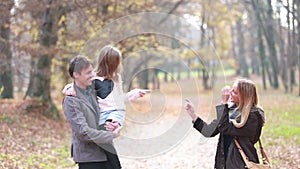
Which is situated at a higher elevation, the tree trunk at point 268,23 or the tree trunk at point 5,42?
the tree trunk at point 268,23

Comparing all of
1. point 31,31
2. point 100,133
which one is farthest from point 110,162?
point 31,31

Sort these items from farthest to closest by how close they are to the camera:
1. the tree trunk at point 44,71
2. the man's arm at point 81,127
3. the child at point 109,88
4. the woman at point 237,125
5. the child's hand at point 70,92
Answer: the tree trunk at point 44,71 < the woman at point 237,125 < the child at point 109,88 < the child's hand at point 70,92 < the man's arm at point 81,127

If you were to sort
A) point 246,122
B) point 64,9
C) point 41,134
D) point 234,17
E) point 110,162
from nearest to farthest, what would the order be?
point 110,162 < point 246,122 < point 41,134 < point 64,9 < point 234,17

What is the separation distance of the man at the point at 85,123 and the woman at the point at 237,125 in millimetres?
1102

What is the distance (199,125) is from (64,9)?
37.9 ft

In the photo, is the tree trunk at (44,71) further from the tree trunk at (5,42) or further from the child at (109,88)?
the child at (109,88)

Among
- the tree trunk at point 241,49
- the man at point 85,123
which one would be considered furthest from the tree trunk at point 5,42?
the tree trunk at point 241,49

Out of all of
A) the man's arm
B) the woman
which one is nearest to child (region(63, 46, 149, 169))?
the man's arm

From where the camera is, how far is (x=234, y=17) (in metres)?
33.0

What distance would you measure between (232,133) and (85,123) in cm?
155

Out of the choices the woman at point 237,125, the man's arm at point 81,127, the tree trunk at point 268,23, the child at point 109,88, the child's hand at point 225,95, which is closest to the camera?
the man's arm at point 81,127

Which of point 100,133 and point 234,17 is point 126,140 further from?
point 234,17

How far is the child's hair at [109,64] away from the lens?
4137 millimetres

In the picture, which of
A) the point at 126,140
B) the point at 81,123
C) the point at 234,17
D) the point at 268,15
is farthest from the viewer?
the point at 234,17
